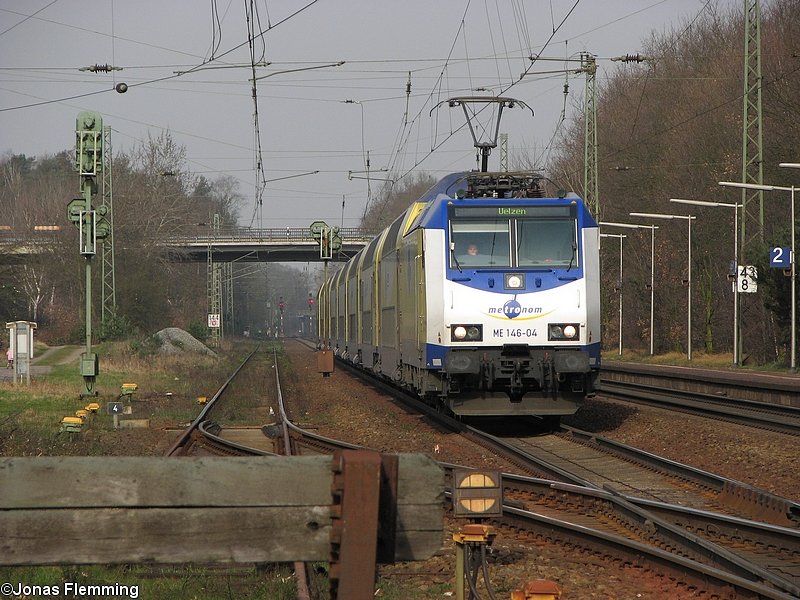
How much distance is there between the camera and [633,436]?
1645cm

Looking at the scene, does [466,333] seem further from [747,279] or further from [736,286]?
[736,286]

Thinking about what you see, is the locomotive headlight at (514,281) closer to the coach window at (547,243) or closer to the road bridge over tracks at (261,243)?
the coach window at (547,243)

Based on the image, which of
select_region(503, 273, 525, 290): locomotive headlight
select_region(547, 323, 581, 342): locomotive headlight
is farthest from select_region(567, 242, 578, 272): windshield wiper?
select_region(547, 323, 581, 342): locomotive headlight

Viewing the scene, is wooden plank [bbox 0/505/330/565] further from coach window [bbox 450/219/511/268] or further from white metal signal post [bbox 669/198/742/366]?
white metal signal post [bbox 669/198/742/366]

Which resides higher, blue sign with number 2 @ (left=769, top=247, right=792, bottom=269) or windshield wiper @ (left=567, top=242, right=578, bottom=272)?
blue sign with number 2 @ (left=769, top=247, right=792, bottom=269)

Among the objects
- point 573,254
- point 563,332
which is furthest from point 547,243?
point 563,332

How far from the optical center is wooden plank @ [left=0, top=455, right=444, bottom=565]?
3568 millimetres

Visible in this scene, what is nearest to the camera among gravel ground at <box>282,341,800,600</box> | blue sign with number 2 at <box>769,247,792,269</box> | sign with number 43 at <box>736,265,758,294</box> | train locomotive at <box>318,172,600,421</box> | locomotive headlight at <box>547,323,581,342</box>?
gravel ground at <box>282,341,800,600</box>

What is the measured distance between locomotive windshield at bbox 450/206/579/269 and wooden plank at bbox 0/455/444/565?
12.2 metres

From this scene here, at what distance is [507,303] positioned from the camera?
15.6 m

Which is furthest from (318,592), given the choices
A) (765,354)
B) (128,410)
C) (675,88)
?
(675,88)

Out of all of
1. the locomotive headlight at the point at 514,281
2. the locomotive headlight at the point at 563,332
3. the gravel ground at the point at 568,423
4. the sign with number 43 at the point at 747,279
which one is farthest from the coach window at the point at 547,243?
the sign with number 43 at the point at 747,279

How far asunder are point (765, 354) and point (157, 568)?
122 feet

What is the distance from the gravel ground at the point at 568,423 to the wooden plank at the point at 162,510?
3310 mm
